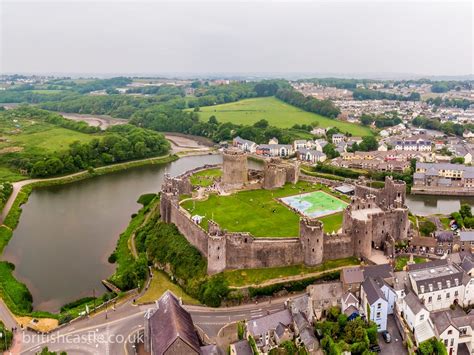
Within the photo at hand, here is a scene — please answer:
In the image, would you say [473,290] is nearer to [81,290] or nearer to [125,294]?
[125,294]

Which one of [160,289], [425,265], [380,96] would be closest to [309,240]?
[425,265]

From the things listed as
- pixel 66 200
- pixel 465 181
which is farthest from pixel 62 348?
pixel 465 181

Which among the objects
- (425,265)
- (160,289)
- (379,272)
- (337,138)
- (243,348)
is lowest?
(160,289)

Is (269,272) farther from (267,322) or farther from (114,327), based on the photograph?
(114,327)

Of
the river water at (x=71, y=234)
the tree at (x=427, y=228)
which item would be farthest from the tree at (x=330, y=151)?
the tree at (x=427, y=228)

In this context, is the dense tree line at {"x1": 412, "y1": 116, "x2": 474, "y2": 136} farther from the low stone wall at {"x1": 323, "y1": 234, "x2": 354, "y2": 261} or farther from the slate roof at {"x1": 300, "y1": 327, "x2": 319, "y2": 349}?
the slate roof at {"x1": 300, "y1": 327, "x2": 319, "y2": 349}

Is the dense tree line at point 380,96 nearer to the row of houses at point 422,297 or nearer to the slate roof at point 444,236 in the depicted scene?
the slate roof at point 444,236

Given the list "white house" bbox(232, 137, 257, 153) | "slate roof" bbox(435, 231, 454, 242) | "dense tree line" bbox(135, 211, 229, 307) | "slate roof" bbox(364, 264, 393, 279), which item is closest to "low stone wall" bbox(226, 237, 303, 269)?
"dense tree line" bbox(135, 211, 229, 307)
